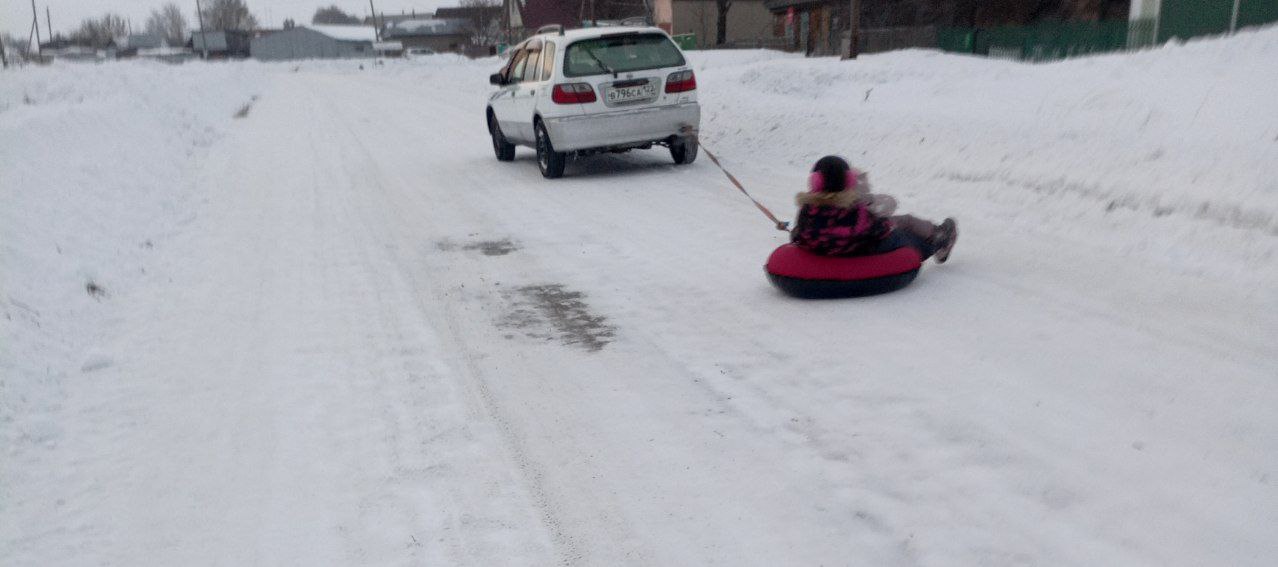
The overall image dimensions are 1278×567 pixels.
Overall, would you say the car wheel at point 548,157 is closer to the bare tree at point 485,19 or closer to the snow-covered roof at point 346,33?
the bare tree at point 485,19

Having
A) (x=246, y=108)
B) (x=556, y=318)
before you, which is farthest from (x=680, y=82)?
(x=246, y=108)

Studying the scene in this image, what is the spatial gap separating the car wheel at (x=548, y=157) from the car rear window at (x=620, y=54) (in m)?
0.91

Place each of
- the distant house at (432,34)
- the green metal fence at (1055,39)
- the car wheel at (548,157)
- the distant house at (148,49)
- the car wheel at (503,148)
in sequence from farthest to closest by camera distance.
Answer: the distant house at (432,34) < the distant house at (148,49) < the green metal fence at (1055,39) < the car wheel at (503,148) < the car wheel at (548,157)

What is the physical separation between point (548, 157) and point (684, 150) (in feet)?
5.77

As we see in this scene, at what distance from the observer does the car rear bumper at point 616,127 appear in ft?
38.1

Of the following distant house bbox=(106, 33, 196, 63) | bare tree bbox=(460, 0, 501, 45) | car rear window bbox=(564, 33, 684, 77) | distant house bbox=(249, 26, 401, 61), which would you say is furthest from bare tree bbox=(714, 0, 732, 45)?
distant house bbox=(106, 33, 196, 63)

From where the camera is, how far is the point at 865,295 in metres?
6.00

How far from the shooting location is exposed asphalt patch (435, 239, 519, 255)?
309 inches

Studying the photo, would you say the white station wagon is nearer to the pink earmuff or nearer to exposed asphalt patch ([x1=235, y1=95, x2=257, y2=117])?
the pink earmuff

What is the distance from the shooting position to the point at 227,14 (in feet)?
577

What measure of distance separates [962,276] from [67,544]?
5.19m

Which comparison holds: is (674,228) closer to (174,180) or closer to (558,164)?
(558,164)

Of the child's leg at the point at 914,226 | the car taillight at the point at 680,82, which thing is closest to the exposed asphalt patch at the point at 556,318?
the child's leg at the point at 914,226

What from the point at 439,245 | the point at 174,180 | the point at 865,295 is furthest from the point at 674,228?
the point at 174,180
